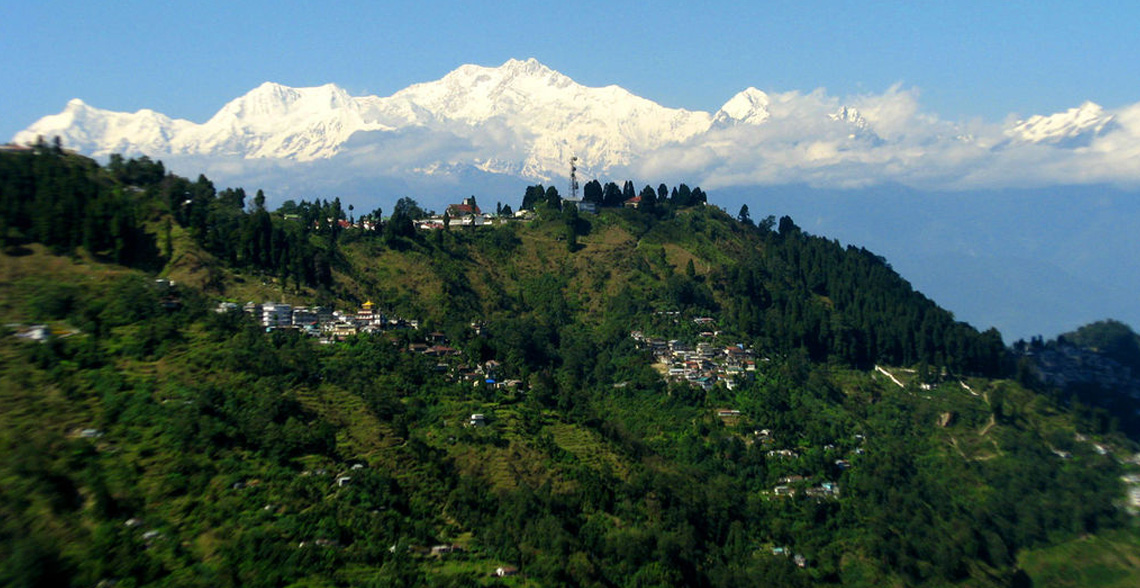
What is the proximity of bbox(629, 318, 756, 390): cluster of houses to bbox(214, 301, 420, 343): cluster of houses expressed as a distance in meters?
17.2

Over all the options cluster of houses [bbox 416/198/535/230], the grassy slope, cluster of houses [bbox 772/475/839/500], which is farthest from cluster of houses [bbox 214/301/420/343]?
cluster of houses [bbox 772/475/839/500]

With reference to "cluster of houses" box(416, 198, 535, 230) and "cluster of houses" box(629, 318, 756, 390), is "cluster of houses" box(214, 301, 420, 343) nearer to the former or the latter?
"cluster of houses" box(629, 318, 756, 390)

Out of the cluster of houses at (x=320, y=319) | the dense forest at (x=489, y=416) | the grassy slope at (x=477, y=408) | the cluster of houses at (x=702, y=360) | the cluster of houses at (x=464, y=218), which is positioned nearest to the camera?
the dense forest at (x=489, y=416)

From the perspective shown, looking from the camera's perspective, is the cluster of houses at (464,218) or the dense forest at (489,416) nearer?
the dense forest at (489,416)

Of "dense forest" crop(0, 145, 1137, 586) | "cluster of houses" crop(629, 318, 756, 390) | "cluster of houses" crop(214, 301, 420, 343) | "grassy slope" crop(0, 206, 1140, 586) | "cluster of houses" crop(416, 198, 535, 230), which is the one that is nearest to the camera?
"dense forest" crop(0, 145, 1137, 586)

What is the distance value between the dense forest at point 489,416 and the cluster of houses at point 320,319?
1.14 metres

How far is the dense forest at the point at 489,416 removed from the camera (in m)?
37.0

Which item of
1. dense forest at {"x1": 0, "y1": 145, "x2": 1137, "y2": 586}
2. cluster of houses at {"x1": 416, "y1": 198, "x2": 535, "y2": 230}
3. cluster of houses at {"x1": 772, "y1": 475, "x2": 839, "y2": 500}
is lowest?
cluster of houses at {"x1": 772, "y1": 475, "x2": 839, "y2": 500}

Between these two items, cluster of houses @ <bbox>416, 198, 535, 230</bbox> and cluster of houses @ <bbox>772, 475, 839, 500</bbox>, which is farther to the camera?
cluster of houses @ <bbox>416, 198, 535, 230</bbox>

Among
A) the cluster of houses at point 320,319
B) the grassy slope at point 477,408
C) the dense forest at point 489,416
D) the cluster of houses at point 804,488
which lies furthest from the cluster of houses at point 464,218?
the cluster of houses at point 804,488

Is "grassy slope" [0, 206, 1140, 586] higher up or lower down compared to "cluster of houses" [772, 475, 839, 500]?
higher up

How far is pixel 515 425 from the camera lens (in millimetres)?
49750

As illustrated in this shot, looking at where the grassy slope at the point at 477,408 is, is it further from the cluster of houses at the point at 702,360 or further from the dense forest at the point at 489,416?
the cluster of houses at the point at 702,360

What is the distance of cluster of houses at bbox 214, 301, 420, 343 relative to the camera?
5462cm
